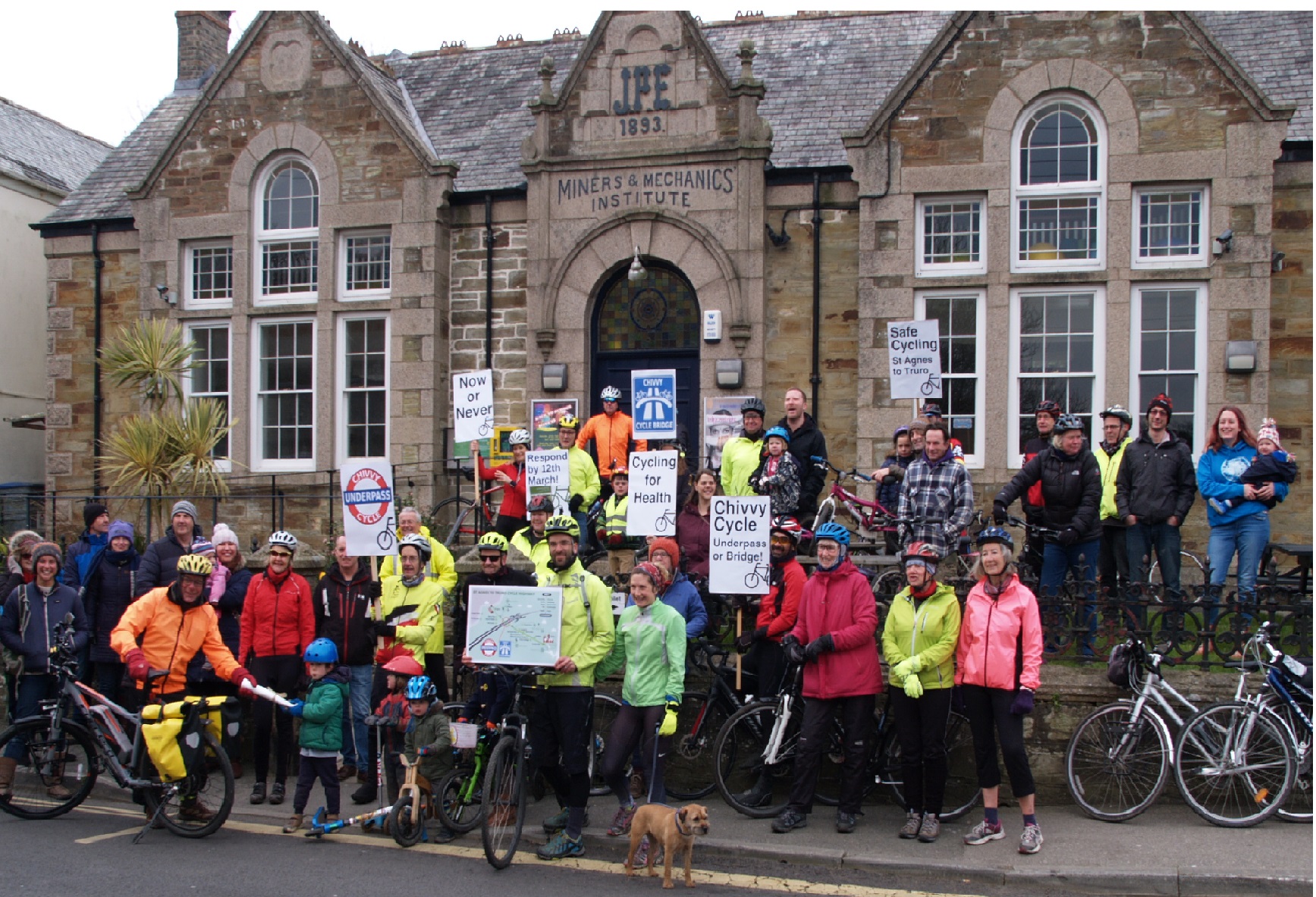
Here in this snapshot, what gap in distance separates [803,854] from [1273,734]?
3275 mm

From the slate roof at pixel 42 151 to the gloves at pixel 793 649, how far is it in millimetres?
18464

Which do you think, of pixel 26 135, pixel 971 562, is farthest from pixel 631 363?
pixel 26 135

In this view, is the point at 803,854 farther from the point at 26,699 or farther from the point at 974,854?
the point at 26,699

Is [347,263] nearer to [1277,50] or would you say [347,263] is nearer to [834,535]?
[834,535]

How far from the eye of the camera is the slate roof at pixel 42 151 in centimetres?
2184

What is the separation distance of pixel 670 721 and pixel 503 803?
1.19 meters

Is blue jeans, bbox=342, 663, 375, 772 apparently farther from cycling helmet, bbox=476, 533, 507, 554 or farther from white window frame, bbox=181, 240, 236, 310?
white window frame, bbox=181, 240, 236, 310

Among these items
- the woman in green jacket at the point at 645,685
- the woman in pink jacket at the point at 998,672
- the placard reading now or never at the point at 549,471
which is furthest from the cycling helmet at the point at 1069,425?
the placard reading now or never at the point at 549,471

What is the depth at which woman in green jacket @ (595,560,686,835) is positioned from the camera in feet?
26.8

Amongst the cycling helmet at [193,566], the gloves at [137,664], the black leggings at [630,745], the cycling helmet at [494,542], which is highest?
the cycling helmet at [494,542]

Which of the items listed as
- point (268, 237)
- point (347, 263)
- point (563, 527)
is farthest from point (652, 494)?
point (268, 237)

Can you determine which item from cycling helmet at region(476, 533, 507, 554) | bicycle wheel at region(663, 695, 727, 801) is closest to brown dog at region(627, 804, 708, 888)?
bicycle wheel at region(663, 695, 727, 801)

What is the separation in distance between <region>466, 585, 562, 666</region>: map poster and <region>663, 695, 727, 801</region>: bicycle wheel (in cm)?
166

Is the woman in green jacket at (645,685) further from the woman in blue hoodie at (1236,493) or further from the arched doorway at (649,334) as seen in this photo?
the arched doorway at (649,334)
